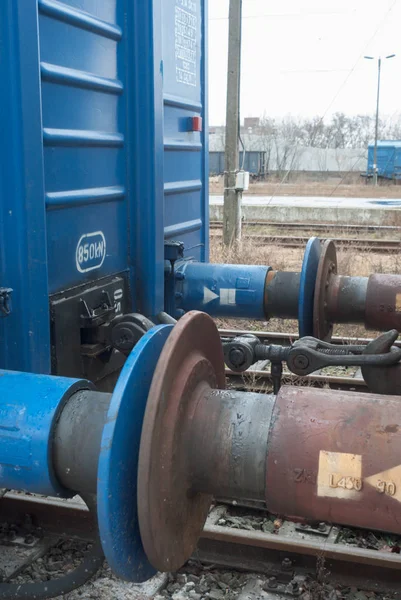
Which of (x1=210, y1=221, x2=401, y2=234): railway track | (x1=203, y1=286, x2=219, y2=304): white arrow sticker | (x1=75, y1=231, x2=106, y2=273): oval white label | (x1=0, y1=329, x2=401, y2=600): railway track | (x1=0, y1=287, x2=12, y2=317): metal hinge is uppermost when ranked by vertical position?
→ (x1=75, y1=231, x2=106, y2=273): oval white label

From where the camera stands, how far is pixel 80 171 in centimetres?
336

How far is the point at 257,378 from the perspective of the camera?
209 inches

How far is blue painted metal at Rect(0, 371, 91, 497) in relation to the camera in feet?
6.94

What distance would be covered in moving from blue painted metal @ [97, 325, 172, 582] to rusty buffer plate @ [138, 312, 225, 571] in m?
0.08

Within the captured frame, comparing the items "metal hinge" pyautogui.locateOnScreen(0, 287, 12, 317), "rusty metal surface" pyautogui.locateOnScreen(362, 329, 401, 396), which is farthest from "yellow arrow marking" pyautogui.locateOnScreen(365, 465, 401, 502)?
"metal hinge" pyautogui.locateOnScreen(0, 287, 12, 317)

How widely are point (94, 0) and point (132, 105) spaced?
570mm

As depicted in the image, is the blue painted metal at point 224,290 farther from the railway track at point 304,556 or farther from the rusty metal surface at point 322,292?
the railway track at point 304,556

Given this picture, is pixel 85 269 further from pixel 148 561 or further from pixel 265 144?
pixel 265 144

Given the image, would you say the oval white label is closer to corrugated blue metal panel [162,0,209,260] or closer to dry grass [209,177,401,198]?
corrugated blue metal panel [162,0,209,260]

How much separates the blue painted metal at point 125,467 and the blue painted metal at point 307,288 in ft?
6.44

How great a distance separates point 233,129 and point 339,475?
9782mm

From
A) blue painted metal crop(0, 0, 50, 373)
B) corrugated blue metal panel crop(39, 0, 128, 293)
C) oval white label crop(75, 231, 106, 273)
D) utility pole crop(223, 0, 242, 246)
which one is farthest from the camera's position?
utility pole crop(223, 0, 242, 246)

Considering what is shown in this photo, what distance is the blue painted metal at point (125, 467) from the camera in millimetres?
1851

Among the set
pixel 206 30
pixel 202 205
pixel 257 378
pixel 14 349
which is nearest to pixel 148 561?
pixel 14 349
